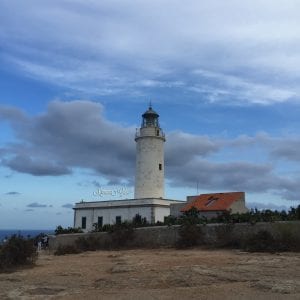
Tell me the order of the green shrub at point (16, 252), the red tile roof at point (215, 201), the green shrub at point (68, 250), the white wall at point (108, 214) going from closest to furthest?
the green shrub at point (16, 252) → the green shrub at point (68, 250) → the red tile roof at point (215, 201) → the white wall at point (108, 214)

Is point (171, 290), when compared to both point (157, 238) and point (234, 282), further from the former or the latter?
point (157, 238)

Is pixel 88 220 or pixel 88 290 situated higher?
pixel 88 220

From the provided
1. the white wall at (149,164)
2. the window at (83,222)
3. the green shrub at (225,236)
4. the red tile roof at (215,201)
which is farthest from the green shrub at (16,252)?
the window at (83,222)

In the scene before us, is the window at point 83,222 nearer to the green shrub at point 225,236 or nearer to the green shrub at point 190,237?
the green shrub at point 190,237

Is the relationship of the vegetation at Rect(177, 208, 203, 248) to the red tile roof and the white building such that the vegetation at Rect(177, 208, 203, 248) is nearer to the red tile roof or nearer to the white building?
the red tile roof

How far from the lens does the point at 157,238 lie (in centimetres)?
2505

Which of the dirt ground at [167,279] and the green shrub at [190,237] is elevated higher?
the green shrub at [190,237]

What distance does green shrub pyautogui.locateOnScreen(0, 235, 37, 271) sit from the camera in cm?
1823

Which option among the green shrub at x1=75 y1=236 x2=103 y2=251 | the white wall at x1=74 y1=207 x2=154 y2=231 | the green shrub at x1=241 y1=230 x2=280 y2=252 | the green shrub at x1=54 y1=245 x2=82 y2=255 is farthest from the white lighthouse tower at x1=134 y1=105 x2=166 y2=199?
the green shrub at x1=241 y1=230 x2=280 y2=252

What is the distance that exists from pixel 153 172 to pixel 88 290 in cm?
3029

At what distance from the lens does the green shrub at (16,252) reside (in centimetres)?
1823

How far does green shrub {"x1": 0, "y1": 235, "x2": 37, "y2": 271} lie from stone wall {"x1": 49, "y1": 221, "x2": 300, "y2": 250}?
709 centimetres

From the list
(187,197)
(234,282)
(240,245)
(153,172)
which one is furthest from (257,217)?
(153,172)

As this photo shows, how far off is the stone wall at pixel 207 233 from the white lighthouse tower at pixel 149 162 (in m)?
14.0
